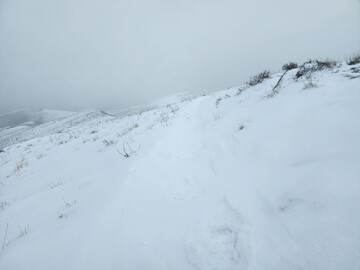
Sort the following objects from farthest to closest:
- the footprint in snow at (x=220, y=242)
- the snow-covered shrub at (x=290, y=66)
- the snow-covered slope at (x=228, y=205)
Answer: the snow-covered shrub at (x=290, y=66)
the footprint in snow at (x=220, y=242)
the snow-covered slope at (x=228, y=205)

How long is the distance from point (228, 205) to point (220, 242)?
1.55 ft

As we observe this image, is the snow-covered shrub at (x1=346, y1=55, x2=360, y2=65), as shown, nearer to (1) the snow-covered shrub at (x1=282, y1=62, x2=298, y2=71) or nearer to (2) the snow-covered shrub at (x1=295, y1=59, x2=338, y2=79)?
(2) the snow-covered shrub at (x1=295, y1=59, x2=338, y2=79)

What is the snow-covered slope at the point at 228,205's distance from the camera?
1739 millimetres

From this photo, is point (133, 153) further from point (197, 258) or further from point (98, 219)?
point (197, 258)

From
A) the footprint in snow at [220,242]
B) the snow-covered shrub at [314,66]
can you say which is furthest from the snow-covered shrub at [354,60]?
the footprint in snow at [220,242]

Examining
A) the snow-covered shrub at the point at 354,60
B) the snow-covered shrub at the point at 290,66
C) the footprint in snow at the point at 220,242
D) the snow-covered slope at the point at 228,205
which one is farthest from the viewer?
the snow-covered shrub at the point at 290,66

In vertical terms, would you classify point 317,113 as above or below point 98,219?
above

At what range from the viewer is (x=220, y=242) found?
2.04m

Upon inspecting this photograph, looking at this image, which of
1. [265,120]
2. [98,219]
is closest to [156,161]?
[98,219]

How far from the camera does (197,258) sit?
1940mm

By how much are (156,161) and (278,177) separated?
2218 mm

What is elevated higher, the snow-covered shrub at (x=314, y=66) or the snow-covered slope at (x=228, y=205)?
the snow-covered shrub at (x=314, y=66)

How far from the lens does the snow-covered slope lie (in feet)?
5.71

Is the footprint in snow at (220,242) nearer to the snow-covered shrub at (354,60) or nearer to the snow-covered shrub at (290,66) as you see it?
the snow-covered shrub at (354,60)
